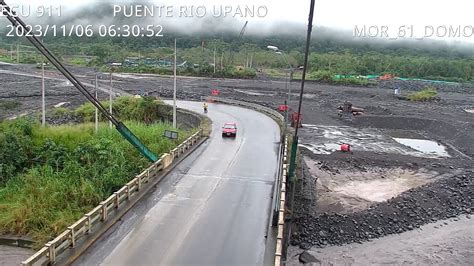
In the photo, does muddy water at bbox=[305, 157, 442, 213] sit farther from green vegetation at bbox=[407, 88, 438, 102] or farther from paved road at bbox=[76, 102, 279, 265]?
green vegetation at bbox=[407, 88, 438, 102]

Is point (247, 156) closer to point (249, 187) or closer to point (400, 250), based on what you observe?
point (249, 187)

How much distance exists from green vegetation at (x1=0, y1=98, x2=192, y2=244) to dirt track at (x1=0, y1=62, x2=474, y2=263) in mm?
11400

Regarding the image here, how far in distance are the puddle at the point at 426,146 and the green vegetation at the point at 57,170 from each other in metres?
28.4

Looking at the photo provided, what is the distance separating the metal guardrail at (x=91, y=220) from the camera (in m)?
15.1

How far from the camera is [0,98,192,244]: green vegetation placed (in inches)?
920

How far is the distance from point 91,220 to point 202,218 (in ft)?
15.4

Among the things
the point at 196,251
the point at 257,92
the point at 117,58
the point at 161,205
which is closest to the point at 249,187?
the point at 161,205

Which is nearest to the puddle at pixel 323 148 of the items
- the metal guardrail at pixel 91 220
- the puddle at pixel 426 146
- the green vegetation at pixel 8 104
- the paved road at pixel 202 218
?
the puddle at pixel 426 146

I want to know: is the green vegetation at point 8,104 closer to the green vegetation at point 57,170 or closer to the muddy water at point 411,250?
the green vegetation at point 57,170

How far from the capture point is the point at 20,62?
13225cm

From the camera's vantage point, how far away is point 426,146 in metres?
53.6

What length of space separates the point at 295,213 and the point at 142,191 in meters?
10.7

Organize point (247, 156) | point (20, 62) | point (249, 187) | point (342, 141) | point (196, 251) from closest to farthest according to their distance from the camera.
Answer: point (196, 251) < point (249, 187) < point (247, 156) < point (342, 141) < point (20, 62)

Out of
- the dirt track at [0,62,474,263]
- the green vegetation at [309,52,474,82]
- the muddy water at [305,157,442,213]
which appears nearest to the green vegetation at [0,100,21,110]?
the dirt track at [0,62,474,263]
